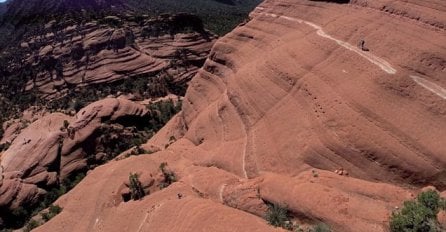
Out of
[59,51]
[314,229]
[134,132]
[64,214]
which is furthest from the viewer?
[59,51]

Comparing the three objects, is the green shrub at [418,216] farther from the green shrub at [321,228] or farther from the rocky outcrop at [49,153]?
the rocky outcrop at [49,153]

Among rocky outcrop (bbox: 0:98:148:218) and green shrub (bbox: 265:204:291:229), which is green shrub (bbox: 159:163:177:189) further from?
rocky outcrop (bbox: 0:98:148:218)

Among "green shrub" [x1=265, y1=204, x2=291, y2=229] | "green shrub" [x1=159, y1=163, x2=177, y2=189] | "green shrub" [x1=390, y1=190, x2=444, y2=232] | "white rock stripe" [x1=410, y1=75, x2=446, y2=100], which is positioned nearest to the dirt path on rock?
"white rock stripe" [x1=410, y1=75, x2=446, y2=100]

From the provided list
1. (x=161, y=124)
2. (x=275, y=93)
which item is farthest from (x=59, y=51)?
(x=275, y=93)

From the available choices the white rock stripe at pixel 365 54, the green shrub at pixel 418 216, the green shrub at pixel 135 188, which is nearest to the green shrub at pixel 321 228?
the green shrub at pixel 418 216

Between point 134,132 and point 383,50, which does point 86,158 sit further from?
point 383,50
